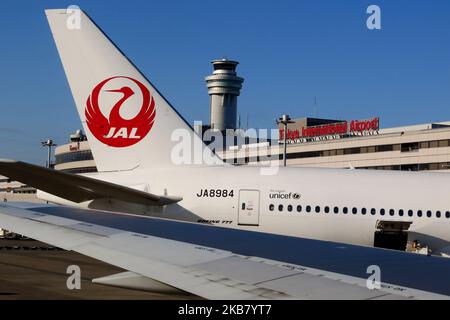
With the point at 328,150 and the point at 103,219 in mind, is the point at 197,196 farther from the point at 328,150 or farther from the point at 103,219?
the point at 328,150

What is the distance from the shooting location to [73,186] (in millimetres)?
15914

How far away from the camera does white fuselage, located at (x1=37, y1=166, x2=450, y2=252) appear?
18.6 m

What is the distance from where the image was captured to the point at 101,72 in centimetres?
2098

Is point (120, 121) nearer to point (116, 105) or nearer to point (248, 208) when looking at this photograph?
point (116, 105)

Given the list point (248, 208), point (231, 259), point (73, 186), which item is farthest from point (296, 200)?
point (231, 259)

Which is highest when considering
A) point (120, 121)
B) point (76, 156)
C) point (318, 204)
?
point (76, 156)

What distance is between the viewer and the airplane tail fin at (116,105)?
20.8m

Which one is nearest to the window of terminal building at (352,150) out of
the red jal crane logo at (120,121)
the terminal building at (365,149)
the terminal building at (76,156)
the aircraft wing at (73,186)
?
the terminal building at (365,149)

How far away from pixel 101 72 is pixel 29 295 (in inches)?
341

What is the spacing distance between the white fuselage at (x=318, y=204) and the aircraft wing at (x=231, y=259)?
997 cm

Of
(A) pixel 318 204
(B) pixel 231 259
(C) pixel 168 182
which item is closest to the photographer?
(B) pixel 231 259

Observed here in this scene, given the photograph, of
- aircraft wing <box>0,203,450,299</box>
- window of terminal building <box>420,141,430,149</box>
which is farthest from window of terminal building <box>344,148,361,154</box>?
aircraft wing <box>0,203,450,299</box>

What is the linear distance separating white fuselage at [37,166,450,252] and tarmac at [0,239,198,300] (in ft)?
9.29

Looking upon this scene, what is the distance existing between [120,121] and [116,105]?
0.58 meters
